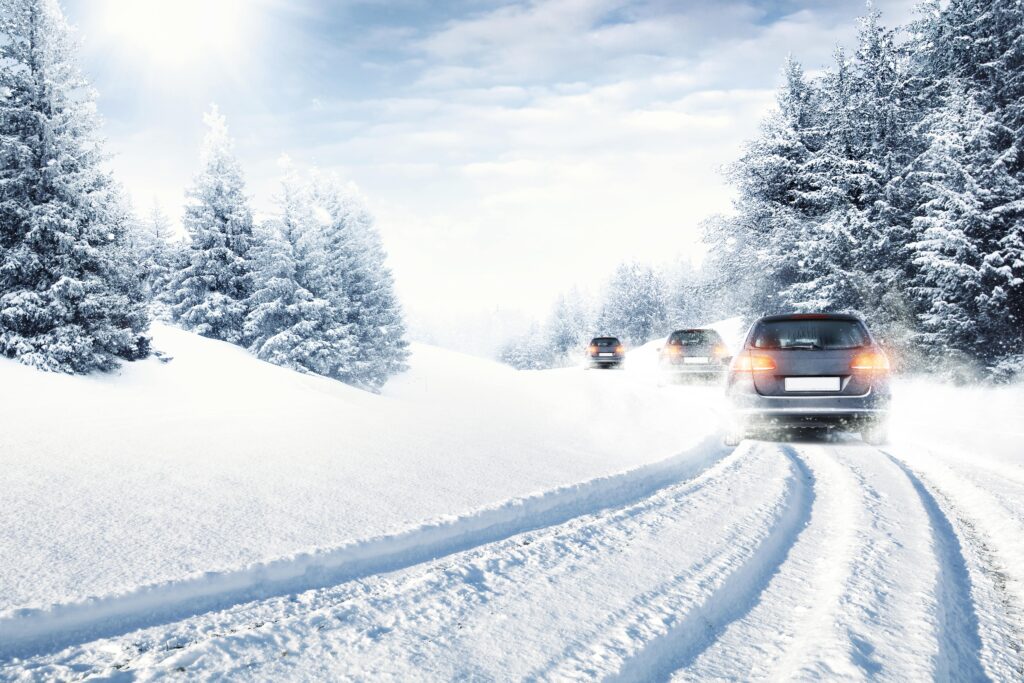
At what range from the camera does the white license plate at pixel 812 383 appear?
732 cm

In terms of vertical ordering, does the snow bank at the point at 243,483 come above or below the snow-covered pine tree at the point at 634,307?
below

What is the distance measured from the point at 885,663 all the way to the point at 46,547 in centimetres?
394

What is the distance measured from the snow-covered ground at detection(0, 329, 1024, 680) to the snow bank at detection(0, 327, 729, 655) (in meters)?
0.02

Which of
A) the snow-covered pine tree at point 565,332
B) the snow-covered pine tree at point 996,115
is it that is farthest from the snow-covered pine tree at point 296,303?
the snow-covered pine tree at point 565,332

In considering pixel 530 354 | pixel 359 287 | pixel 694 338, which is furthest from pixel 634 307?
pixel 694 338

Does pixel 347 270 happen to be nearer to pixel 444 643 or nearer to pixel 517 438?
pixel 517 438


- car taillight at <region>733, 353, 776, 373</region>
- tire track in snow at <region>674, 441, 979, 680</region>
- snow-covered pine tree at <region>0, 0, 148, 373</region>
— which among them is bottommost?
tire track in snow at <region>674, 441, 979, 680</region>

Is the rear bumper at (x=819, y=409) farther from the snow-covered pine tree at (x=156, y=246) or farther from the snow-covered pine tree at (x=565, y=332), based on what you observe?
the snow-covered pine tree at (x=565, y=332)

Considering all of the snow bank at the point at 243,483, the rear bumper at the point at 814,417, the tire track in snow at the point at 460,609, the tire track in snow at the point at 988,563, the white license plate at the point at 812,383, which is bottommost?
the tire track in snow at the point at 988,563

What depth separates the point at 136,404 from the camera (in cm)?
795

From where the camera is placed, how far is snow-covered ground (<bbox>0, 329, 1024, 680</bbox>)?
2.40m

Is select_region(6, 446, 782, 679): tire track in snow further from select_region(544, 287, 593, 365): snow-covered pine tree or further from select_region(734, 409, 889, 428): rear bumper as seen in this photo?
select_region(544, 287, 593, 365): snow-covered pine tree

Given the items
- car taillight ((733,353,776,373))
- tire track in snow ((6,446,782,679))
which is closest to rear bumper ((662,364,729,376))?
car taillight ((733,353,776,373))

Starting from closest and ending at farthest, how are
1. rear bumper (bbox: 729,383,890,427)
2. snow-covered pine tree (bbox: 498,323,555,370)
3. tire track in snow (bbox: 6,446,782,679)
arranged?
tire track in snow (bbox: 6,446,782,679)
rear bumper (bbox: 729,383,890,427)
snow-covered pine tree (bbox: 498,323,555,370)
